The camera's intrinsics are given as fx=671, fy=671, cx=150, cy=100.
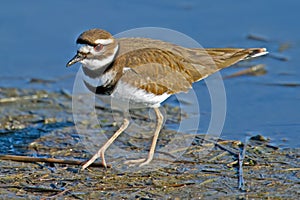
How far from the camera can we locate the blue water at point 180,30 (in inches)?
318

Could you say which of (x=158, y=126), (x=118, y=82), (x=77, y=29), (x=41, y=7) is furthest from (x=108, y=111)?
(x=41, y=7)

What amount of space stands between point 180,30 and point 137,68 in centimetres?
346

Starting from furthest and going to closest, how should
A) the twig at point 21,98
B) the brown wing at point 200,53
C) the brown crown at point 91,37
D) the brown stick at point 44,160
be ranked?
the twig at point 21,98
the brown wing at point 200,53
the brown stick at point 44,160
the brown crown at point 91,37

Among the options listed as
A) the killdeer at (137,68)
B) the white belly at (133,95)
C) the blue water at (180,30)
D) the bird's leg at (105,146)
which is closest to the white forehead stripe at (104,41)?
the killdeer at (137,68)

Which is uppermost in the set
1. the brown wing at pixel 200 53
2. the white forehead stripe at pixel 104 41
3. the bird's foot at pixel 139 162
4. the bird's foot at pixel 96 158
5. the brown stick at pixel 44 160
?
the brown wing at pixel 200 53

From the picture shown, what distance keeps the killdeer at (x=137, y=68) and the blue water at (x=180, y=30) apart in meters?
0.89

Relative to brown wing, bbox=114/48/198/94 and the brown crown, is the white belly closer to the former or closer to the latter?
brown wing, bbox=114/48/198/94

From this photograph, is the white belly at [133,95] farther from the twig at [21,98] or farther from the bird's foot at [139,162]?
the twig at [21,98]

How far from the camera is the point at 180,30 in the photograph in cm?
973

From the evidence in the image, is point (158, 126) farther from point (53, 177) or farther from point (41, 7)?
point (41, 7)

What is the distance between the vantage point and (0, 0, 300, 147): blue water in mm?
8078

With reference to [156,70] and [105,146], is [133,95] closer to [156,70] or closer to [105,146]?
[156,70]

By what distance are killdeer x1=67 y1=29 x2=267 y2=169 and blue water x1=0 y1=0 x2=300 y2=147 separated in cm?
89

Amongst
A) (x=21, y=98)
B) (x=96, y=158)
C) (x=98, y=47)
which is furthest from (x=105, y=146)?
(x=21, y=98)
